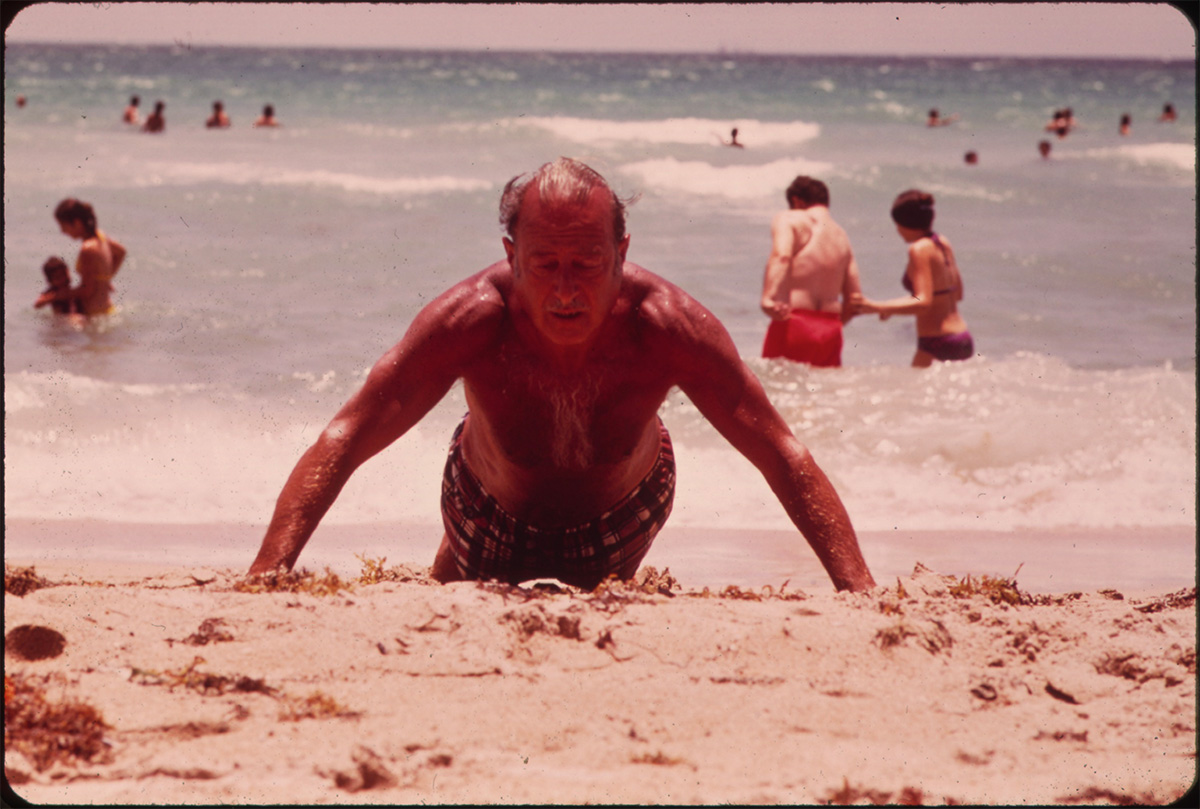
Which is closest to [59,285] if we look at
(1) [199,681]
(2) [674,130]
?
(1) [199,681]

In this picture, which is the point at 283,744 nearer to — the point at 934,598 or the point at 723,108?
the point at 934,598

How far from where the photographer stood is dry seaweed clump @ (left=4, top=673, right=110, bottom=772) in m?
2.30

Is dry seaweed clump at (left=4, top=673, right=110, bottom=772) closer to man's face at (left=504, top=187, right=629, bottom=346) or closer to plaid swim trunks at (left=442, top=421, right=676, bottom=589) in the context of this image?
man's face at (left=504, top=187, right=629, bottom=346)

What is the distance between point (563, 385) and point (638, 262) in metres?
9.47

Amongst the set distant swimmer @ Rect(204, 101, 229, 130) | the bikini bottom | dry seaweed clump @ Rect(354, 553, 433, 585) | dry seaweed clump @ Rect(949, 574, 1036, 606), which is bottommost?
dry seaweed clump @ Rect(354, 553, 433, 585)

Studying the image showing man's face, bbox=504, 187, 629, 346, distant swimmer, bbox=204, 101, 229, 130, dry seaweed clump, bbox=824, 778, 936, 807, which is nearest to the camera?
dry seaweed clump, bbox=824, 778, 936, 807

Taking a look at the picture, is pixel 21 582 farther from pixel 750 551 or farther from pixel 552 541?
pixel 750 551

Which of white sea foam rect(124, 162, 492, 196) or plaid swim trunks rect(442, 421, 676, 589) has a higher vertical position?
white sea foam rect(124, 162, 492, 196)

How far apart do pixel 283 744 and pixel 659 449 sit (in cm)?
188

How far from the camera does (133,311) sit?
10312 mm

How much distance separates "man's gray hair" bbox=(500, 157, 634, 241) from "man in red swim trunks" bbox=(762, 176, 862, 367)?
4292 mm

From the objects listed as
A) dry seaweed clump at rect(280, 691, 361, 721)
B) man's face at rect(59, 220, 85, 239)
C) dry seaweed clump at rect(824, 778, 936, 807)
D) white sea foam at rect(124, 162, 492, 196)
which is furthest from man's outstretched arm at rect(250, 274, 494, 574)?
white sea foam at rect(124, 162, 492, 196)

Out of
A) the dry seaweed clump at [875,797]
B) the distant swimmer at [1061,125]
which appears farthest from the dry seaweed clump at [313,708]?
the distant swimmer at [1061,125]

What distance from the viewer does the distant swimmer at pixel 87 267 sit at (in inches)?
387
